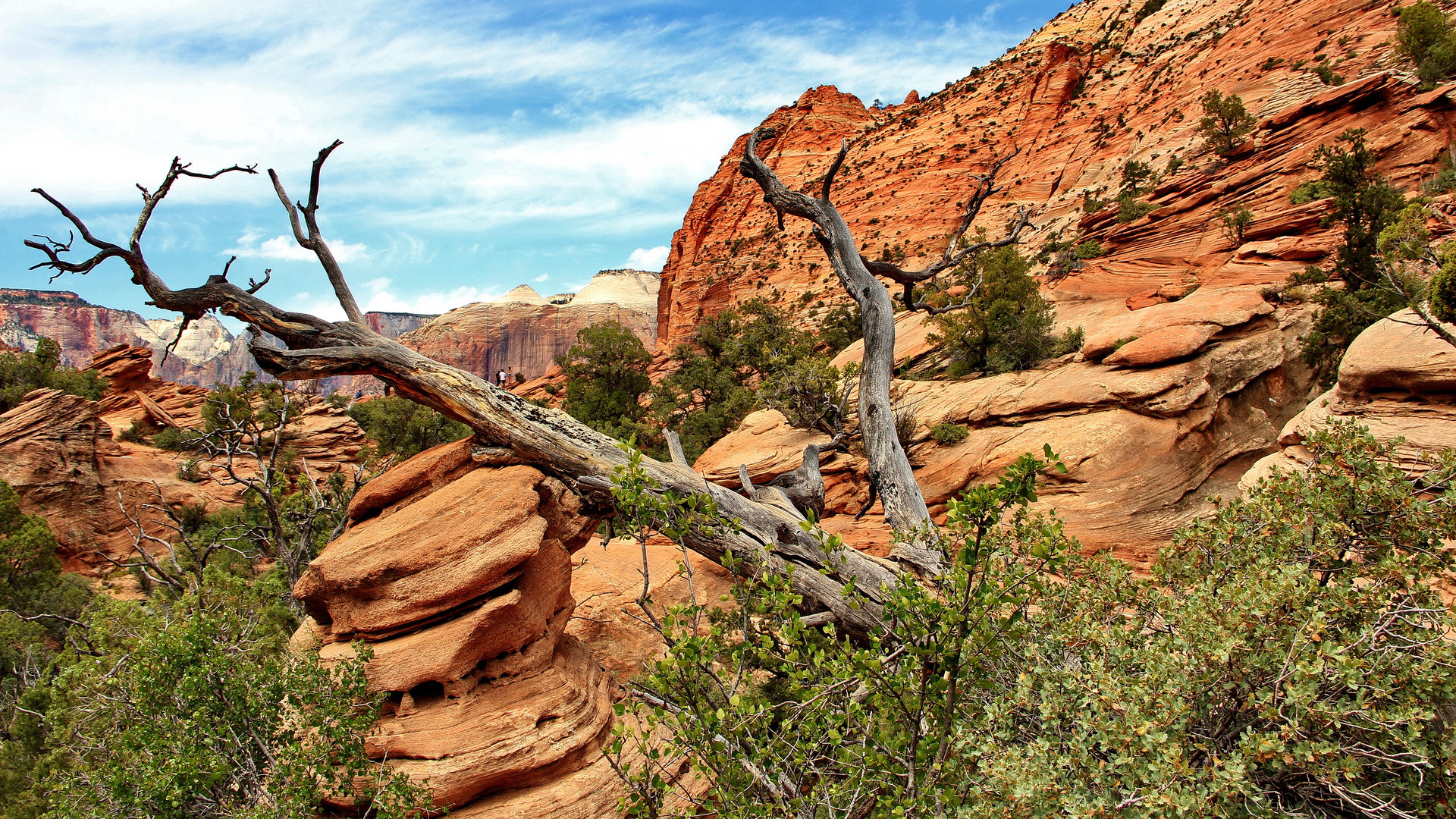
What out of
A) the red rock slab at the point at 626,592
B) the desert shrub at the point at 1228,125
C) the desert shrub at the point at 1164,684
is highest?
the desert shrub at the point at 1228,125

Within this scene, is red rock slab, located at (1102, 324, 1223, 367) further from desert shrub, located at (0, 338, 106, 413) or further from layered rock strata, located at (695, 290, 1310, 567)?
desert shrub, located at (0, 338, 106, 413)

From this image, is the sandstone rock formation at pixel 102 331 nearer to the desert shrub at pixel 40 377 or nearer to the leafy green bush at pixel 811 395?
the desert shrub at pixel 40 377

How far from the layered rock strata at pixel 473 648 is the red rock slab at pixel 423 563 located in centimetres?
1

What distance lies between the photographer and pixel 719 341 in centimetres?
3109

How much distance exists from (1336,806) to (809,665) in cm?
254

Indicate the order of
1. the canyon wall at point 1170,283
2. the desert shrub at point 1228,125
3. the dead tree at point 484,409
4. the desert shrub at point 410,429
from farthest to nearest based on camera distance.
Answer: the desert shrub at point 410,429
the desert shrub at point 1228,125
the canyon wall at point 1170,283
the dead tree at point 484,409

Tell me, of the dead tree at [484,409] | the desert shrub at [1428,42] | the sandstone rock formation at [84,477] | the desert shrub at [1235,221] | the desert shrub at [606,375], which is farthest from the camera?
the desert shrub at [606,375]

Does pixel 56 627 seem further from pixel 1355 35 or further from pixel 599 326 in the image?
pixel 1355 35

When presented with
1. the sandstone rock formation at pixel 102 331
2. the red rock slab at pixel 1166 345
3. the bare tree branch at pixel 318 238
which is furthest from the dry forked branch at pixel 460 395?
the sandstone rock formation at pixel 102 331

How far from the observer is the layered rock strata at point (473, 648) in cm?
553

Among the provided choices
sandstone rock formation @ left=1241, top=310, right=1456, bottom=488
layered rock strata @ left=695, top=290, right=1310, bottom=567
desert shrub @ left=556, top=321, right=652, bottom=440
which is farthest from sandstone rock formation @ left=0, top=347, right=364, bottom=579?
sandstone rock formation @ left=1241, top=310, right=1456, bottom=488

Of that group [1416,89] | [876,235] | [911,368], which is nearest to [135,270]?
[911,368]

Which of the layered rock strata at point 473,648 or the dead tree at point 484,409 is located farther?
the dead tree at point 484,409

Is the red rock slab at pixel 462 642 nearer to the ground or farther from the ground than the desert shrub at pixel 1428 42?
nearer to the ground
